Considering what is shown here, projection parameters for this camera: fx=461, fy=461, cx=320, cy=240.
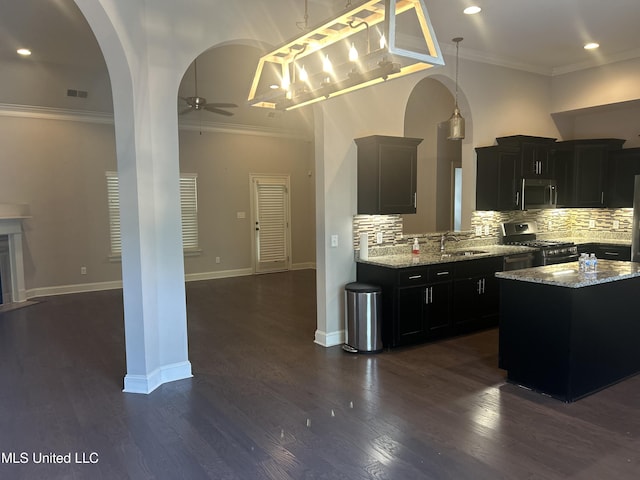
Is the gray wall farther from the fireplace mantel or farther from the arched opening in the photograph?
the arched opening

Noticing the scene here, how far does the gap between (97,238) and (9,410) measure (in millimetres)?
5108

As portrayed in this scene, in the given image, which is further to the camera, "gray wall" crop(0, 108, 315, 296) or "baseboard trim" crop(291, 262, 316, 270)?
"baseboard trim" crop(291, 262, 316, 270)

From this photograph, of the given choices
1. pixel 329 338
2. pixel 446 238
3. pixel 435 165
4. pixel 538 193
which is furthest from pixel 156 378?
pixel 435 165

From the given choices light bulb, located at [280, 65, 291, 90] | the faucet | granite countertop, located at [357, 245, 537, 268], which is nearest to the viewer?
light bulb, located at [280, 65, 291, 90]

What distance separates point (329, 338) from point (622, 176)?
191 inches

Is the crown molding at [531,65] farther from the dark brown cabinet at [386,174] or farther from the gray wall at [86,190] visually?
the gray wall at [86,190]

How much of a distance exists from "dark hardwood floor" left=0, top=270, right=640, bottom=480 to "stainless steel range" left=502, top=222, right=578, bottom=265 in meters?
1.55

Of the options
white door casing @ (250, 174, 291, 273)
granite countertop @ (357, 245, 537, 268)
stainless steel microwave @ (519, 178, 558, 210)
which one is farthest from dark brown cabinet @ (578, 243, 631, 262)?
white door casing @ (250, 174, 291, 273)

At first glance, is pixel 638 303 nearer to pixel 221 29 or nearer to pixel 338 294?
pixel 338 294

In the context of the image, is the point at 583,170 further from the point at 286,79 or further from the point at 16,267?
the point at 16,267

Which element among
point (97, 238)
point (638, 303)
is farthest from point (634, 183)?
point (97, 238)

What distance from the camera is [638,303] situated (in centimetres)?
399

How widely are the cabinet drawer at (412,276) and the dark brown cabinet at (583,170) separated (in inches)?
122

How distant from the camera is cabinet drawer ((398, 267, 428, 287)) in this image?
4.71 metres
